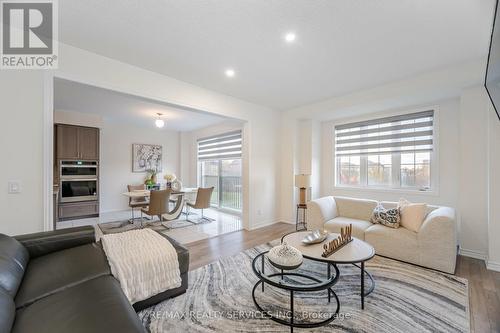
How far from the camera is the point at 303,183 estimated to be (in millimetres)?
4281

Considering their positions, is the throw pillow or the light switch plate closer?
the light switch plate

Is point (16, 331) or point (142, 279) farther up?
point (16, 331)

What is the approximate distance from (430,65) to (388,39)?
42.6 inches

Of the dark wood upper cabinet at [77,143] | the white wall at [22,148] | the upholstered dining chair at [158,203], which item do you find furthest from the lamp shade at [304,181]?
the dark wood upper cabinet at [77,143]

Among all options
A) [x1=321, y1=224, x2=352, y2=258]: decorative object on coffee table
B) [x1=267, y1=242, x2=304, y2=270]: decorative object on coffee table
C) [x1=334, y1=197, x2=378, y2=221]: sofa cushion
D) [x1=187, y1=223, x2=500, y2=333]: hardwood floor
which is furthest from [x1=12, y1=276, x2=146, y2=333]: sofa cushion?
[x1=334, y1=197, x2=378, y2=221]: sofa cushion

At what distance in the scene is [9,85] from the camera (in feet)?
6.97

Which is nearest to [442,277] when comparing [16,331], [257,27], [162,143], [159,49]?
[257,27]

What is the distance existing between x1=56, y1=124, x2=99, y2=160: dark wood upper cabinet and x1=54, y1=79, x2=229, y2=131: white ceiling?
1.51 ft

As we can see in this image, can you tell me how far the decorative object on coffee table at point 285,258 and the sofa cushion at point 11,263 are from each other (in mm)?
1715

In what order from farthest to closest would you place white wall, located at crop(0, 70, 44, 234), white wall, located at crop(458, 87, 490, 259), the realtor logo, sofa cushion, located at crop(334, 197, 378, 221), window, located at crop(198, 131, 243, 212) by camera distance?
window, located at crop(198, 131, 243, 212) < sofa cushion, located at crop(334, 197, 378, 221) < white wall, located at crop(458, 87, 490, 259) < white wall, located at crop(0, 70, 44, 234) < the realtor logo

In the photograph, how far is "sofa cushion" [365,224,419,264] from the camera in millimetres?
2693

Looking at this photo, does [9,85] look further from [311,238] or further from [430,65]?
[430,65]

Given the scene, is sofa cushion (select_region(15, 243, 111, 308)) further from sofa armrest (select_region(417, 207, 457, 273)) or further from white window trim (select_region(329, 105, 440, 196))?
white window trim (select_region(329, 105, 440, 196))

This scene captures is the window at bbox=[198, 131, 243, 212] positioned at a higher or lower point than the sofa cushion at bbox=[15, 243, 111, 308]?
higher
